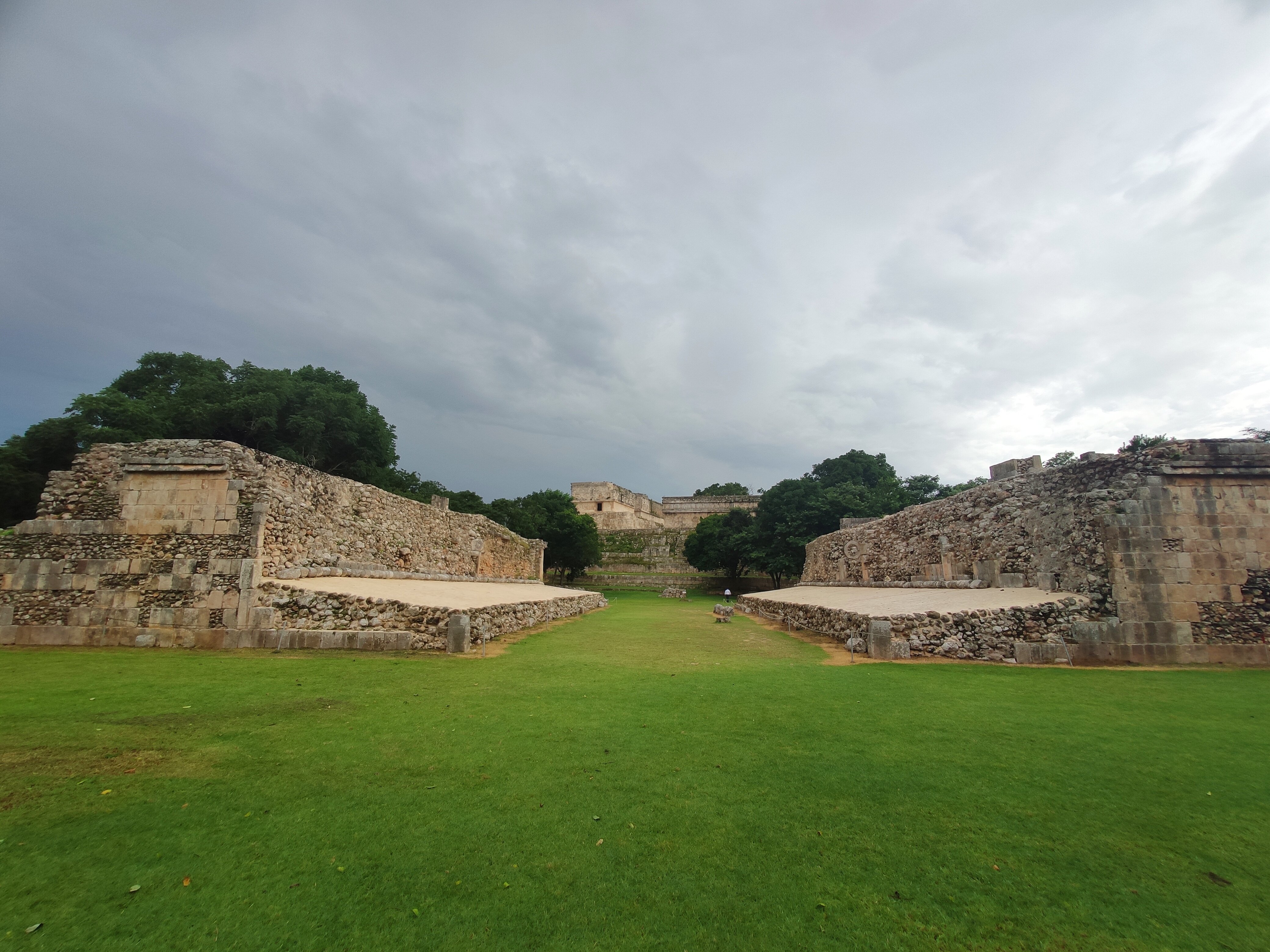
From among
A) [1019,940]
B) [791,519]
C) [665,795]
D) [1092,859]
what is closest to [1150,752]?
[1092,859]

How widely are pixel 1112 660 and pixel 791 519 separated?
24.3 meters

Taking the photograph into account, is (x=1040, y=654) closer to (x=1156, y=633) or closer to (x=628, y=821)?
(x=1156, y=633)

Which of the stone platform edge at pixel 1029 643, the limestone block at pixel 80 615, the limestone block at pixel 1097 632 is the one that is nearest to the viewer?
the stone platform edge at pixel 1029 643

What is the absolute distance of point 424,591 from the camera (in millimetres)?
12594

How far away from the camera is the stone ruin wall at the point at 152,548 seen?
33.2 feet

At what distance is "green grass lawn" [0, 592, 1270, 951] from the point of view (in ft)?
7.66

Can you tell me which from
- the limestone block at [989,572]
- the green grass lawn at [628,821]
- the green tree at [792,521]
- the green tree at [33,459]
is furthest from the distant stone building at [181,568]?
the green tree at [792,521]

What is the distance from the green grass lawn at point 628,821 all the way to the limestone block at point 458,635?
308 centimetres

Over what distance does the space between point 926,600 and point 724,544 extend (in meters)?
26.4

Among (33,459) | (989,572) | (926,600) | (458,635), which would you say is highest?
(33,459)

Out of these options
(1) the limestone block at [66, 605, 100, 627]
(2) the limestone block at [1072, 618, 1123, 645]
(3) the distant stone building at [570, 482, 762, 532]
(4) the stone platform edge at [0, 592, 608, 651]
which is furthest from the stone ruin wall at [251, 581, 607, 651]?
(3) the distant stone building at [570, 482, 762, 532]

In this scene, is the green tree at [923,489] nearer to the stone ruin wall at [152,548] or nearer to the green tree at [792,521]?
the green tree at [792,521]

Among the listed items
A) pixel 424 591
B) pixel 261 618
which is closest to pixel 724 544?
pixel 424 591

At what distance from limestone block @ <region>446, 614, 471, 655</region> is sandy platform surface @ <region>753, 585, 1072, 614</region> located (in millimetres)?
7264
